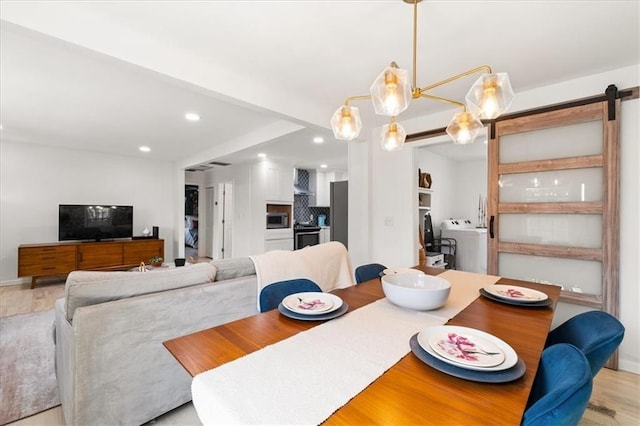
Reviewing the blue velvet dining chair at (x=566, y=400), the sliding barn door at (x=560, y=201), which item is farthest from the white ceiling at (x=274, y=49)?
the blue velvet dining chair at (x=566, y=400)

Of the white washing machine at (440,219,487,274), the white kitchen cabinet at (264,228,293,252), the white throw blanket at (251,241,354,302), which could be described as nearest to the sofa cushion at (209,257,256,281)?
the white throw blanket at (251,241,354,302)

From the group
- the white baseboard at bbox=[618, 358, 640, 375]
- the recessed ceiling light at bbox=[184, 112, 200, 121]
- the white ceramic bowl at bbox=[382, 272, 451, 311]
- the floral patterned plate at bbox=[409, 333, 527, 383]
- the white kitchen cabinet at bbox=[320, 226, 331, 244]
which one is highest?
the recessed ceiling light at bbox=[184, 112, 200, 121]

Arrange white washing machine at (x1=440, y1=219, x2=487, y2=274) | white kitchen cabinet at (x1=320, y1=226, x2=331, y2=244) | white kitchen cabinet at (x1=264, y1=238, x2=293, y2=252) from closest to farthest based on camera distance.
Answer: white washing machine at (x1=440, y1=219, x2=487, y2=274) → white kitchen cabinet at (x1=264, y1=238, x2=293, y2=252) → white kitchen cabinet at (x1=320, y1=226, x2=331, y2=244)

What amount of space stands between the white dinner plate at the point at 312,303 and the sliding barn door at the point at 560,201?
2356 mm

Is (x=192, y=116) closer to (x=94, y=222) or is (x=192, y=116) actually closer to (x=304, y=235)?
(x=94, y=222)

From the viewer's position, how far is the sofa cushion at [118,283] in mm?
1460

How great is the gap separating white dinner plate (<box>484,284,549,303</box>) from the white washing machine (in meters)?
3.67

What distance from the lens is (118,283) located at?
157 centimetres

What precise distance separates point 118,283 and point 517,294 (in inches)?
84.9

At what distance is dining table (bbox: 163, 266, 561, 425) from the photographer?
2.04ft

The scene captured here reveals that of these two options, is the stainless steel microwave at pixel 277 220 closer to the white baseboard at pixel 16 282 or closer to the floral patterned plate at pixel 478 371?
the white baseboard at pixel 16 282

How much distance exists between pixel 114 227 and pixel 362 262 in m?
4.83

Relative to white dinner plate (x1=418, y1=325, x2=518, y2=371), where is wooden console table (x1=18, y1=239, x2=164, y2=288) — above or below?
below

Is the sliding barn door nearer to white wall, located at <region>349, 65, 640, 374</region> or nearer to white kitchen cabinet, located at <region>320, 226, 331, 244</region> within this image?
white wall, located at <region>349, 65, 640, 374</region>
